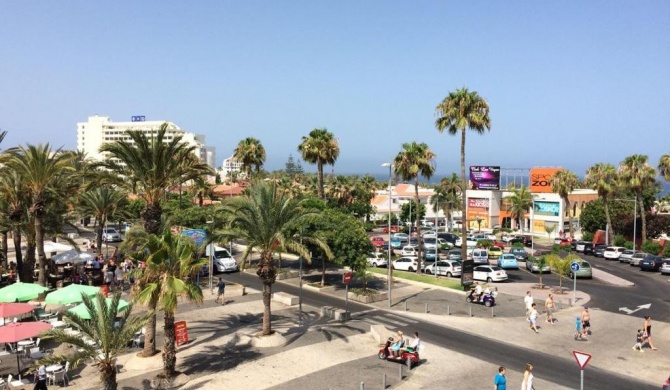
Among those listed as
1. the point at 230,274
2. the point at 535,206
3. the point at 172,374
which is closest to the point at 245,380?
the point at 172,374

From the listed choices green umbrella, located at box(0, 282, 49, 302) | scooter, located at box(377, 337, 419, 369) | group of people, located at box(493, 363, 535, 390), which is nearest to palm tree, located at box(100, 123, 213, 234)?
green umbrella, located at box(0, 282, 49, 302)

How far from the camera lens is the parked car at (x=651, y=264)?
43688mm

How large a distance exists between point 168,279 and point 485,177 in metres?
73.9

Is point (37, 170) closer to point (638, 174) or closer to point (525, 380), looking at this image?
point (525, 380)

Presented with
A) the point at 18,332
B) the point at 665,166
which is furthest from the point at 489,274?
the point at 18,332


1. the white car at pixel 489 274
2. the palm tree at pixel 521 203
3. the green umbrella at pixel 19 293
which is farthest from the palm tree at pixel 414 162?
the palm tree at pixel 521 203

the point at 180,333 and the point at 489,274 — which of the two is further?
the point at 489,274

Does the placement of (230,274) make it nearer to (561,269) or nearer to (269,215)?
(269,215)

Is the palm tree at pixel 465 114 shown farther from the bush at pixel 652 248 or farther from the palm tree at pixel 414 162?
the bush at pixel 652 248

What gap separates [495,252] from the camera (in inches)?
2072

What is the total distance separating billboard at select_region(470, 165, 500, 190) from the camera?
3280 inches

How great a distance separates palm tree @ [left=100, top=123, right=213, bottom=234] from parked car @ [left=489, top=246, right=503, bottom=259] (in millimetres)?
38470

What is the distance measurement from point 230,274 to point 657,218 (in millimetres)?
47803

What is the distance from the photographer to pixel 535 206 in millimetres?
76000
